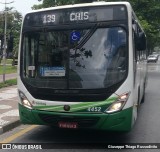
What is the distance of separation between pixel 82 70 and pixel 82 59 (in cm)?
22

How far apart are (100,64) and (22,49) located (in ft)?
5.72

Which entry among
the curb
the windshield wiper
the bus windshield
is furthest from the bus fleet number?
the curb

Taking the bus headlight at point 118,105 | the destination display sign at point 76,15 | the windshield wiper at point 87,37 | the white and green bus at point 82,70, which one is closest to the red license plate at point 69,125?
the white and green bus at point 82,70

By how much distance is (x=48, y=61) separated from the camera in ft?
24.6

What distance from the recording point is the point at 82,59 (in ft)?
23.7

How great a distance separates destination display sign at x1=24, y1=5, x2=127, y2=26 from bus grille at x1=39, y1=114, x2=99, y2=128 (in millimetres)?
1874

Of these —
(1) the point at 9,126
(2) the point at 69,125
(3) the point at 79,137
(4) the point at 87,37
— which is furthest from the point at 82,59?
(1) the point at 9,126

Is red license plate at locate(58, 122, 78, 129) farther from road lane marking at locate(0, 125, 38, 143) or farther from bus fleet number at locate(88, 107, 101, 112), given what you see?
road lane marking at locate(0, 125, 38, 143)

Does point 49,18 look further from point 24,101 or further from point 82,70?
point 24,101

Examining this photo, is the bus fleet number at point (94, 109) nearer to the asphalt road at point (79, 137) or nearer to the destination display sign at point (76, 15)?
the asphalt road at point (79, 137)

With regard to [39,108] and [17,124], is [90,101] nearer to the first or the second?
[39,108]

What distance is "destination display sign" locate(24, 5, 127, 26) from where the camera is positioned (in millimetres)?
7230

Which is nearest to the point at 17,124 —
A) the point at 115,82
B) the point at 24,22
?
the point at 24,22

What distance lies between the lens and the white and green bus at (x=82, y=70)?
22.7 ft
